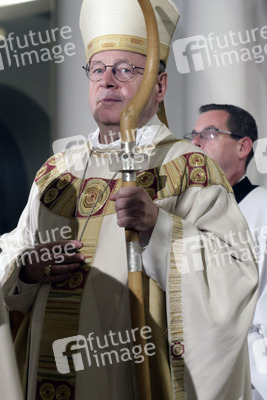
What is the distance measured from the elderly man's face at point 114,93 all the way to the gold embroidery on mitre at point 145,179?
0.69 feet

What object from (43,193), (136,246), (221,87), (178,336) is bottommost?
(178,336)

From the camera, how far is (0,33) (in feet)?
14.5

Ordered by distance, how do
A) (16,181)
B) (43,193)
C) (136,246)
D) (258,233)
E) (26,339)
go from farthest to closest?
(16,181) < (258,233) < (43,193) < (26,339) < (136,246)


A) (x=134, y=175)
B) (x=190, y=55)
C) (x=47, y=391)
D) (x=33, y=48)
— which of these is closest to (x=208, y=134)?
(x=190, y=55)

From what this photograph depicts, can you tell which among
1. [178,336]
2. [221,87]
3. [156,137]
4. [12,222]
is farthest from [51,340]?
[221,87]

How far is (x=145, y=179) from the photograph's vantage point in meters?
2.99

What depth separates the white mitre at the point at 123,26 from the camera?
3.14 meters

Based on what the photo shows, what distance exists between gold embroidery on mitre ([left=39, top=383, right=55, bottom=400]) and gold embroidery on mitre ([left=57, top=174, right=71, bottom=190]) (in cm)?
76

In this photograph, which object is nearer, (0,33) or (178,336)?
(178,336)

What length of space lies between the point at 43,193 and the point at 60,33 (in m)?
1.50

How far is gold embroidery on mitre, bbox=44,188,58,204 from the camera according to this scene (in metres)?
3.10

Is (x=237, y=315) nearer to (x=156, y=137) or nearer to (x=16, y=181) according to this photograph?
(x=156, y=137)

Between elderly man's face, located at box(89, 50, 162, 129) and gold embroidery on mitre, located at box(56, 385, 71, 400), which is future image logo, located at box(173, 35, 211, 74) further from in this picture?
gold embroidery on mitre, located at box(56, 385, 71, 400)

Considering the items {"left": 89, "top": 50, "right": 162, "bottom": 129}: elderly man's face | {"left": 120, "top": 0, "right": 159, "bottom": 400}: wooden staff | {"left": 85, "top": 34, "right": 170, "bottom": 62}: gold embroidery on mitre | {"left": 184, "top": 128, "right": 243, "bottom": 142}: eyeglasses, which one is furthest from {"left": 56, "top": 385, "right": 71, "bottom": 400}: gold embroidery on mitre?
{"left": 184, "top": 128, "right": 243, "bottom": 142}: eyeglasses
